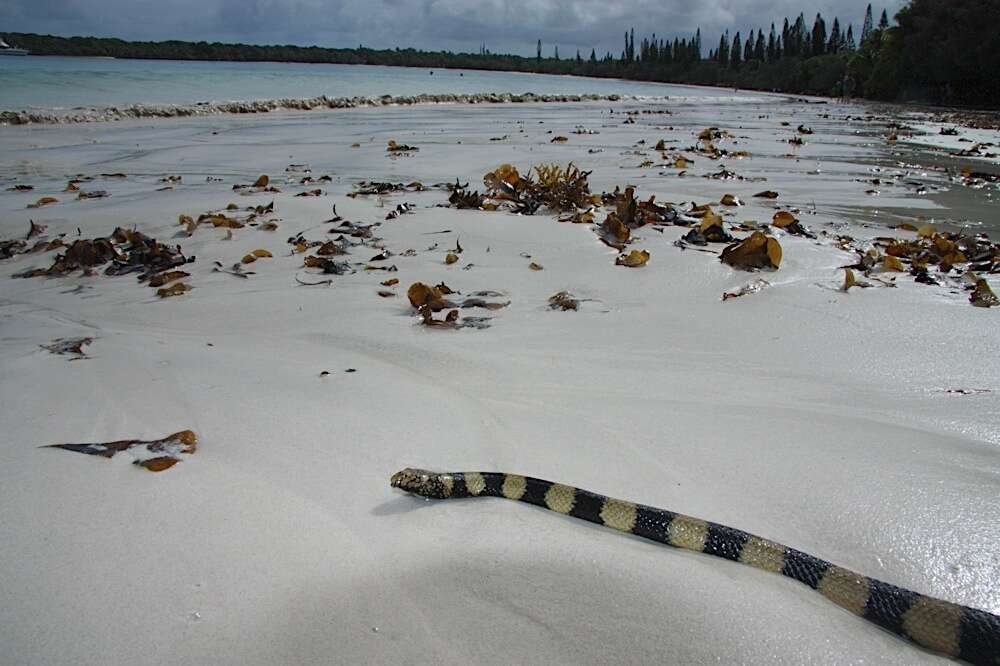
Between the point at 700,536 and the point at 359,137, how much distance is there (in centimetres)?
1313

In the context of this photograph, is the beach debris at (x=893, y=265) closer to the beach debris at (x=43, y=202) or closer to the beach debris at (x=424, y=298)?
the beach debris at (x=424, y=298)

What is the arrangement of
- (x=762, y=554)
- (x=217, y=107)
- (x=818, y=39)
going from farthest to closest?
(x=818, y=39), (x=217, y=107), (x=762, y=554)

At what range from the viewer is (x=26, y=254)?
203 inches

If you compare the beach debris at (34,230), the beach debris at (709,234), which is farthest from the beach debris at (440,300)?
the beach debris at (34,230)

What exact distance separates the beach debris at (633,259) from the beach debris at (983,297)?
1.89m

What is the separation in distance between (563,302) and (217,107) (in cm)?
2020

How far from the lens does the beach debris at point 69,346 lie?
10.6 ft

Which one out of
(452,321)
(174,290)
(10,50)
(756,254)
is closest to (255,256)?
(174,290)

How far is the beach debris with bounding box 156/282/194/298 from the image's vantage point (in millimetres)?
4227

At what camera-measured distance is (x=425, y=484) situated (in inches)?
84.3

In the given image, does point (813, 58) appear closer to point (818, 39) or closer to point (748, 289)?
point (818, 39)

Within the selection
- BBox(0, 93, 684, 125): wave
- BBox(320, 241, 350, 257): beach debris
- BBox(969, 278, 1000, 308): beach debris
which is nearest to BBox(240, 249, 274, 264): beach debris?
BBox(320, 241, 350, 257): beach debris

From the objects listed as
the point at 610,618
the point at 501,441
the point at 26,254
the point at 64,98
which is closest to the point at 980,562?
the point at 610,618

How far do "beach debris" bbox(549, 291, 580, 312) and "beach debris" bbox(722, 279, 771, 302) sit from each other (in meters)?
0.89
